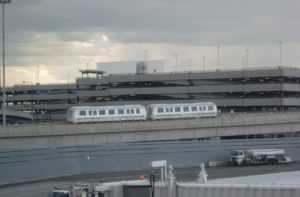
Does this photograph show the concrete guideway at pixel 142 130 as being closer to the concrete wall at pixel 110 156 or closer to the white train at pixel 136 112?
the concrete wall at pixel 110 156

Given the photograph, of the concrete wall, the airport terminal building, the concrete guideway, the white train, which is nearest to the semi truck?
the concrete wall

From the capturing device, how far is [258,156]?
84.4 meters

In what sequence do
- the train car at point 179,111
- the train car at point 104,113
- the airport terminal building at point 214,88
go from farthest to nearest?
the airport terminal building at point 214,88 < the train car at point 179,111 < the train car at point 104,113

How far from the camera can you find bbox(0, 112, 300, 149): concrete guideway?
74.3 meters

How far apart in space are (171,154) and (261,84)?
9014 centimetres

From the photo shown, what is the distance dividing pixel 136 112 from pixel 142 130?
11.4 m

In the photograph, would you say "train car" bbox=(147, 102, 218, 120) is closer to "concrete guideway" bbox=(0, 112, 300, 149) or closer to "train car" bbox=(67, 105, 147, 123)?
"train car" bbox=(67, 105, 147, 123)

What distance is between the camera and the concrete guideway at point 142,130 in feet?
244

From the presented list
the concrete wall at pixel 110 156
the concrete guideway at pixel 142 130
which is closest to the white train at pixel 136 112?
the concrete guideway at pixel 142 130

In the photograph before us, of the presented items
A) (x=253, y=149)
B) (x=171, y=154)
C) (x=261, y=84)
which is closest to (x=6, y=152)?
(x=171, y=154)

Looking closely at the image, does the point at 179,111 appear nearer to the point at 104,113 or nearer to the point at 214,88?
the point at 104,113

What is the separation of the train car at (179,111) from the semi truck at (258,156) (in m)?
17.8

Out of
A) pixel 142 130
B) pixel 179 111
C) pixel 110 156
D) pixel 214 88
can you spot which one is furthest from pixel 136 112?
pixel 214 88

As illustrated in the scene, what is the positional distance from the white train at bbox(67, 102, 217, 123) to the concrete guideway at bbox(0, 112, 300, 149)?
6914mm
